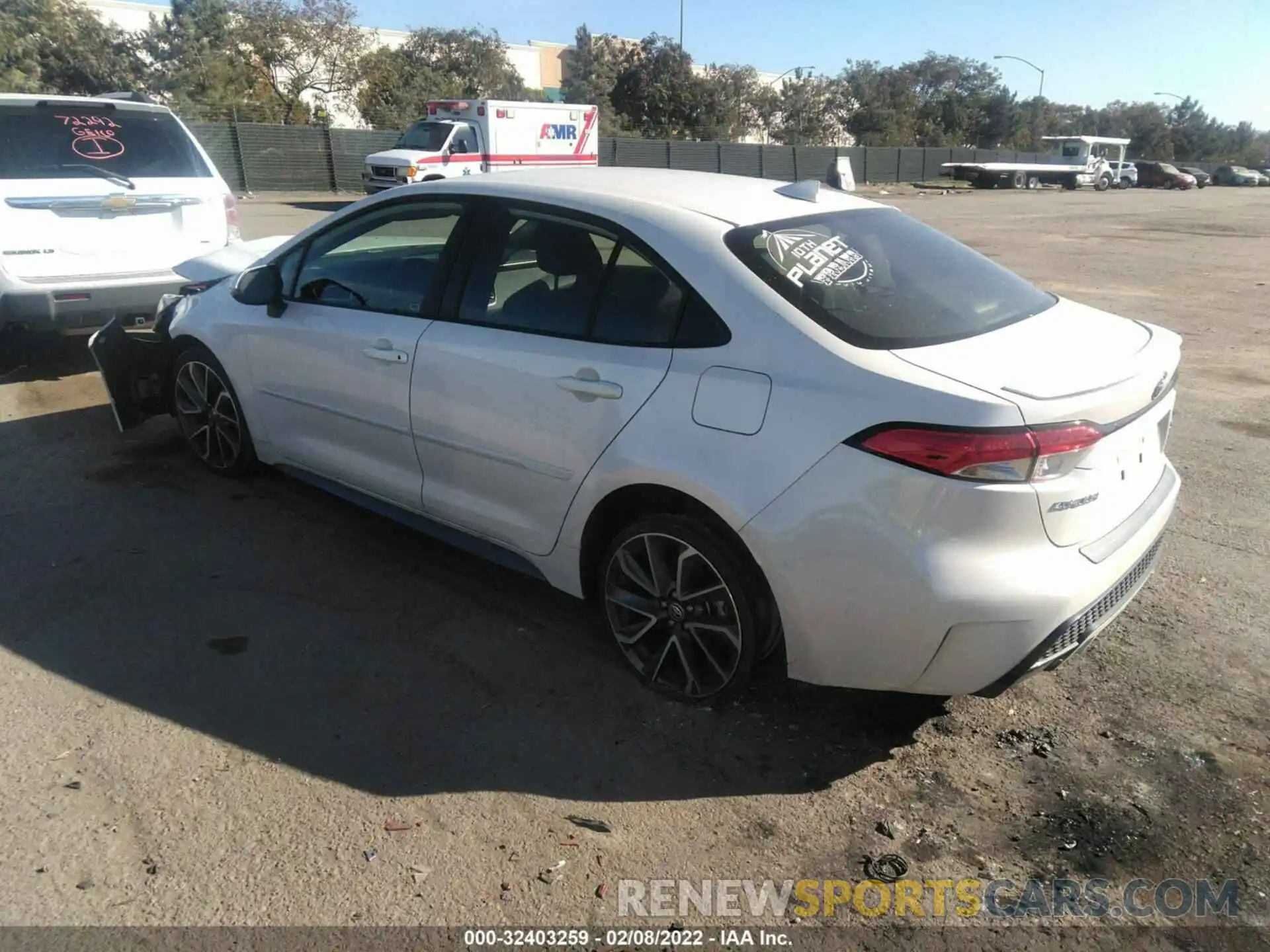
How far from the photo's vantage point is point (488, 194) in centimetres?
376

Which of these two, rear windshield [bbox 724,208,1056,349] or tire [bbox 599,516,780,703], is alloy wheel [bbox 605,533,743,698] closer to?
tire [bbox 599,516,780,703]

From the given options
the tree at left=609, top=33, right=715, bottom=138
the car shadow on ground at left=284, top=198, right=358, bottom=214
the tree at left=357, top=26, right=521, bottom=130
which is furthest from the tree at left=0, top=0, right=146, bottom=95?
the tree at left=609, top=33, right=715, bottom=138

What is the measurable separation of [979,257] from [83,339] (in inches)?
309

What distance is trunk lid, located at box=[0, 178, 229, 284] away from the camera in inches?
253

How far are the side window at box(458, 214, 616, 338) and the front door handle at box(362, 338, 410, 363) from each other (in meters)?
0.32

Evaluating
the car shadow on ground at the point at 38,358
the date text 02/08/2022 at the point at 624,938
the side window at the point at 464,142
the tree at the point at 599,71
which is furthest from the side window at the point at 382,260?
the tree at the point at 599,71

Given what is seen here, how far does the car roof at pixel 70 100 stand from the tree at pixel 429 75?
118 ft

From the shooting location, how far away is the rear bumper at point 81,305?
20.9ft

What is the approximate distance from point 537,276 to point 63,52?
41.1 m

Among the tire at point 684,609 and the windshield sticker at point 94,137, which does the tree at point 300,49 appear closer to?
the windshield sticker at point 94,137

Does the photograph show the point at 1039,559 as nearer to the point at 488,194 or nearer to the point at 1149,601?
the point at 1149,601

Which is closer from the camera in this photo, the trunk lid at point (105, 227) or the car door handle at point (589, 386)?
the car door handle at point (589, 386)

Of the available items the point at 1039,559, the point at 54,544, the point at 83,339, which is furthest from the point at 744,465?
the point at 83,339

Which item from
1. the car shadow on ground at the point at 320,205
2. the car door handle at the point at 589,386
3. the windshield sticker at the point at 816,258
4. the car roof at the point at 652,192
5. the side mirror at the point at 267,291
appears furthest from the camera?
the car shadow on ground at the point at 320,205
